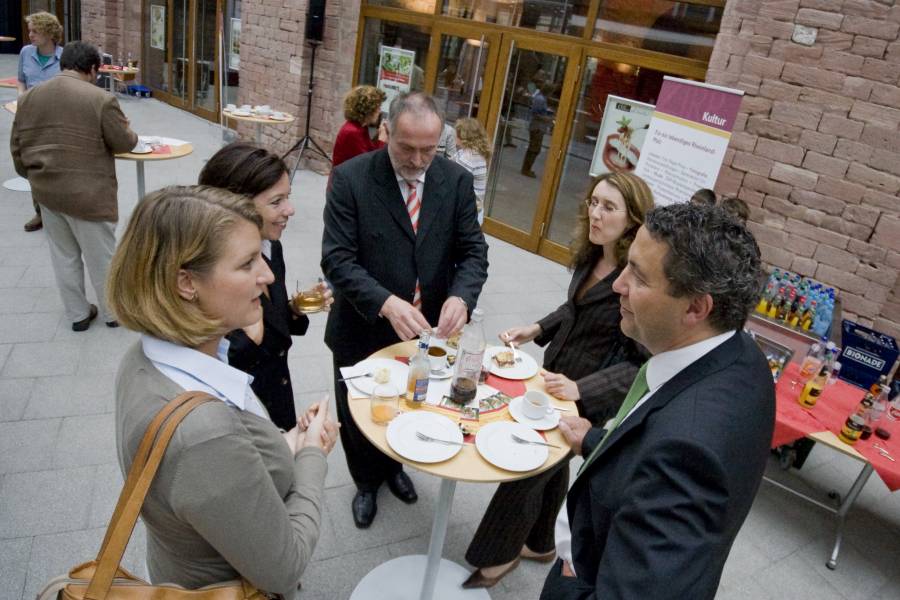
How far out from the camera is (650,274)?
1.32 m

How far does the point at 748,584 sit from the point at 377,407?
2.13m

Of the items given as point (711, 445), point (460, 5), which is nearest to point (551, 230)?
point (460, 5)

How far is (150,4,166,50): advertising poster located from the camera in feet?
39.3

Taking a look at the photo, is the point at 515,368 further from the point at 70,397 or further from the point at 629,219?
the point at 70,397

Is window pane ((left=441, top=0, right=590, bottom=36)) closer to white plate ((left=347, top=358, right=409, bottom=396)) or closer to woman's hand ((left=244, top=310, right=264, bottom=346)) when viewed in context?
white plate ((left=347, top=358, right=409, bottom=396))

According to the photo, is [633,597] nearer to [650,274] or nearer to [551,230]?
[650,274]

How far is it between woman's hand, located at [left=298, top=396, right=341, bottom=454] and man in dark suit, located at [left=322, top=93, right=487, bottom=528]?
0.63 meters

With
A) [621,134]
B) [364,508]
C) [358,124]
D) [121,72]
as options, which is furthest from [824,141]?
[121,72]

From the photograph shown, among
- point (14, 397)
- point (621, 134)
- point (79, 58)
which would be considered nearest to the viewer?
point (14, 397)

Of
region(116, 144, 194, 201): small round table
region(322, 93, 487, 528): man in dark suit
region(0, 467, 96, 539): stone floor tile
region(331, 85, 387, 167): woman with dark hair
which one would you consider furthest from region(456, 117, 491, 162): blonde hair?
region(0, 467, 96, 539): stone floor tile

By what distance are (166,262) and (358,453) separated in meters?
1.74

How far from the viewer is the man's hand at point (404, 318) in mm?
2139

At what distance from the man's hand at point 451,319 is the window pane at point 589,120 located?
147 inches

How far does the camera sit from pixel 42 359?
3.59 meters
